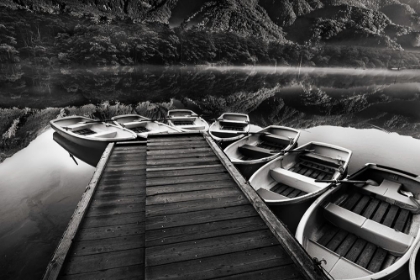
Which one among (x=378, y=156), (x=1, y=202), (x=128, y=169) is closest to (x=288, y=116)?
(x=378, y=156)

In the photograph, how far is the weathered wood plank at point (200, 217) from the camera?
3.31 meters

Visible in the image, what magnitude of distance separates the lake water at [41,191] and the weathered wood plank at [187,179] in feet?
10.3

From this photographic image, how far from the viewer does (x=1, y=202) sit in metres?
7.09

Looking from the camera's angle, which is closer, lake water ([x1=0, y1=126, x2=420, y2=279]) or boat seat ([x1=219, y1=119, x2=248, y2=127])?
lake water ([x1=0, y1=126, x2=420, y2=279])

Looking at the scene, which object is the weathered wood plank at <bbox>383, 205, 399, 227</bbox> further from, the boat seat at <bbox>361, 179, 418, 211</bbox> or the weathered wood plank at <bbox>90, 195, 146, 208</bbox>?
the weathered wood plank at <bbox>90, 195, 146, 208</bbox>

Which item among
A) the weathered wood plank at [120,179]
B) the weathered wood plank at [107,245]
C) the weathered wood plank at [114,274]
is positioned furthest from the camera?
the weathered wood plank at [120,179]

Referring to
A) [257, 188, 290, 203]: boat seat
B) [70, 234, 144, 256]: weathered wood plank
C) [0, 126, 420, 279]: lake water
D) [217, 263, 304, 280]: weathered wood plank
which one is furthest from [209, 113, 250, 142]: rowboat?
[217, 263, 304, 280]: weathered wood plank

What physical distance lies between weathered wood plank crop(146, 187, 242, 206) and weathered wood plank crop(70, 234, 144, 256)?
0.55 metres

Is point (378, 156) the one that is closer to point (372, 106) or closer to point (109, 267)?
point (109, 267)

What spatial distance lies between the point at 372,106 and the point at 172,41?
204ft

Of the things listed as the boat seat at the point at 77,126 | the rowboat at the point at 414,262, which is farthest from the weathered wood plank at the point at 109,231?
the boat seat at the point at 77,126

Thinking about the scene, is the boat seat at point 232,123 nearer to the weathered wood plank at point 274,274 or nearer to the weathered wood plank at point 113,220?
the weathered wood plank at point 113,220

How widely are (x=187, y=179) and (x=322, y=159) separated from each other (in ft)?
20.2

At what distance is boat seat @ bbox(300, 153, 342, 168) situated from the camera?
841 centimetres
